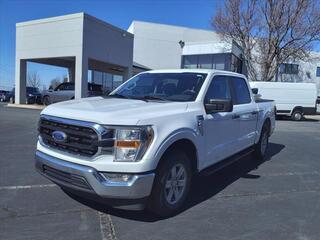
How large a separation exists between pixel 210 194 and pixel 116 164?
221cm

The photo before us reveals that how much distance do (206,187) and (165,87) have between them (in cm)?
179

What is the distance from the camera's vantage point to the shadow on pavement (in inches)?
191

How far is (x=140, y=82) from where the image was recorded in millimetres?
6391

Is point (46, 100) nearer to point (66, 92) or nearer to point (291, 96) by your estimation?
point (66, 92)

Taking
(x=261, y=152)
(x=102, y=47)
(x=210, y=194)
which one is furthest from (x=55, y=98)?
(x=210, y=194)

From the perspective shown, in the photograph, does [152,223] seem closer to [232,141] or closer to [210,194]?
[210,194]

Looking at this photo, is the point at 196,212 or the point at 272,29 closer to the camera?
the point at 196,212

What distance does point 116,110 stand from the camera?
451 cm

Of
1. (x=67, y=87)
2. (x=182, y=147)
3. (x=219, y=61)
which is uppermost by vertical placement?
(x=219, y=61)

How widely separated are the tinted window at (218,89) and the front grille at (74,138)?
Result: 6.64ft

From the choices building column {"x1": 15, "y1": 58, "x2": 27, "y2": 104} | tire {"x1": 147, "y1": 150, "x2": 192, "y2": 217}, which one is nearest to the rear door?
tire {"x1": 147, "y1": 150, "x2": 192, "y2": 217}

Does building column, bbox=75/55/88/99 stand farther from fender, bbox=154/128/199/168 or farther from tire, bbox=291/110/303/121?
fender, bbox=154/128/199/168

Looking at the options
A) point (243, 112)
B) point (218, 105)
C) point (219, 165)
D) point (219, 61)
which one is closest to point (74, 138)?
point (218, 105)

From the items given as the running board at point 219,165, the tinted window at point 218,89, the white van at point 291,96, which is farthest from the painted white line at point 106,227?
the white van at point 291,96
